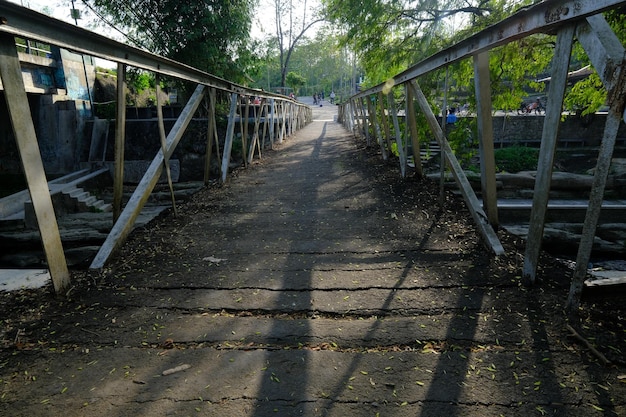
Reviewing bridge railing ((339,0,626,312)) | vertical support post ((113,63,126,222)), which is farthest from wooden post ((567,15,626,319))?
vertical support post ((113,63,126,222))

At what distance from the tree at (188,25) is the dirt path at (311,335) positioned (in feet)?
35.0

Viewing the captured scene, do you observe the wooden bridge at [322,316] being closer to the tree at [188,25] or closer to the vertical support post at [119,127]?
the vertical support post at [119,127]

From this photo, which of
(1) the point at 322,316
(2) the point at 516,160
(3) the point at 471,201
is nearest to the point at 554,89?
(3) the point at 471,201

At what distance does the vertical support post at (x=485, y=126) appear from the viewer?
8.98 feet

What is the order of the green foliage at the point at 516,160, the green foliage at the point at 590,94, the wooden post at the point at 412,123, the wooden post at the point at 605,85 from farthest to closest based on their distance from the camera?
the green foliage at the point at 516,160
the green foliage at the point at 590,94
the wooden post at the point at 412,123
the wooden post at the point at 605,85

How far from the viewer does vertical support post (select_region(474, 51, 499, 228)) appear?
274 cm

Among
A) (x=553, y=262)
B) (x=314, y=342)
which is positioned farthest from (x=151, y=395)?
(x=553, y=262)

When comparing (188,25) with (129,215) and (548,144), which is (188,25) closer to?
(129,215)

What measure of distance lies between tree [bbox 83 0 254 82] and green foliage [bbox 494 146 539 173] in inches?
491

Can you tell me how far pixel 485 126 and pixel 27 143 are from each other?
2984 mm

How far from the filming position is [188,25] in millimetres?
11992

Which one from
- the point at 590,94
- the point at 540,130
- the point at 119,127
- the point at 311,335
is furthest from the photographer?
the point at 540,130

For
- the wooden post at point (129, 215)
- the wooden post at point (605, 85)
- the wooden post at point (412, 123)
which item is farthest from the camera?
the wooden post at point (412, 123)

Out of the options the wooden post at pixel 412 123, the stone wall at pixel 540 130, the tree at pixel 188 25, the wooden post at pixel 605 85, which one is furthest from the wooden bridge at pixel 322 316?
the stone wall at pixel 540 130
